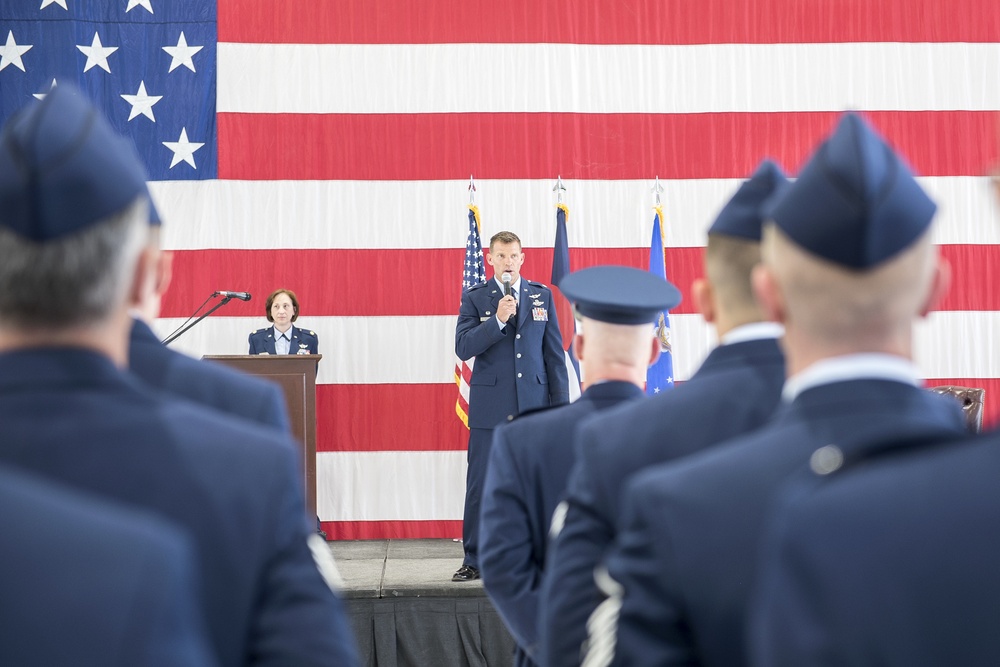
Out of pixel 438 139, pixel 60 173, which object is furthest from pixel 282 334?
pixel 60 173

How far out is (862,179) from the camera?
816mm

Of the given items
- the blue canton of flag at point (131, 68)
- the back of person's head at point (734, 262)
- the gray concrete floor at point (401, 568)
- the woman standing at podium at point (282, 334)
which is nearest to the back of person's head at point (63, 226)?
the back of person's head at point (734, 262)

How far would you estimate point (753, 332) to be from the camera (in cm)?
130

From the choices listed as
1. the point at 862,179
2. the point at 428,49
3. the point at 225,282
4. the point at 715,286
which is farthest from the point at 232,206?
the point at 862,179

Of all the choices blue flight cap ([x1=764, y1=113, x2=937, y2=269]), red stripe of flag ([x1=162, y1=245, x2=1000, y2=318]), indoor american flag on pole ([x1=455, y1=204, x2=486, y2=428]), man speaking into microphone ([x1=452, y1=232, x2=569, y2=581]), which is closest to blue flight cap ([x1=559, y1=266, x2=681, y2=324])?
blue flight cap ([x1=764, y1=113, x2=937, y2=269])

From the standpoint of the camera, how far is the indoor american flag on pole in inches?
203

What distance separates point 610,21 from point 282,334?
7.91 feet

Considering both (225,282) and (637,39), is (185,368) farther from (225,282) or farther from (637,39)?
(637,39)

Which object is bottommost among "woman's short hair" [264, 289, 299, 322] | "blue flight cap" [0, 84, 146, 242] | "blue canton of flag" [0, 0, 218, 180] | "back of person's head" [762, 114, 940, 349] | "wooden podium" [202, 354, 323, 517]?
"wooden podium" [202, 354, 323, 517]

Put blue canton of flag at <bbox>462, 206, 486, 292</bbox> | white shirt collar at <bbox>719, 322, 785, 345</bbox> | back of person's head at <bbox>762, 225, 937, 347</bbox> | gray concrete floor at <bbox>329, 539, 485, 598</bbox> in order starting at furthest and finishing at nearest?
blue canton of flag at <bbox>462, 206, 486, 292</bbox> < gray concrete floor at <bbox>329, 539, 485, 598</bbox> < white shirt collar at <bbox>719, 322, 785, 345</bbox> < back of person's head at <bbox>762, 225, 937, 347</bbox>

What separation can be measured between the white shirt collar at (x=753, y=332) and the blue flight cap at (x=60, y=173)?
2.40 ft

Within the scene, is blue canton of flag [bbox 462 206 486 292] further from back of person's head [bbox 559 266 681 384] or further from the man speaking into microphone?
back of person's head [bbox 559 266 681 384]

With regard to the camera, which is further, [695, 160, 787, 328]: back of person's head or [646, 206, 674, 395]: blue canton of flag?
[646, 206, 674, 395]: blue canton of flag

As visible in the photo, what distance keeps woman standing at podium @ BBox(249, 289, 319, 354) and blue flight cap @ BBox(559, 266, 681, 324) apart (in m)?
3.47
